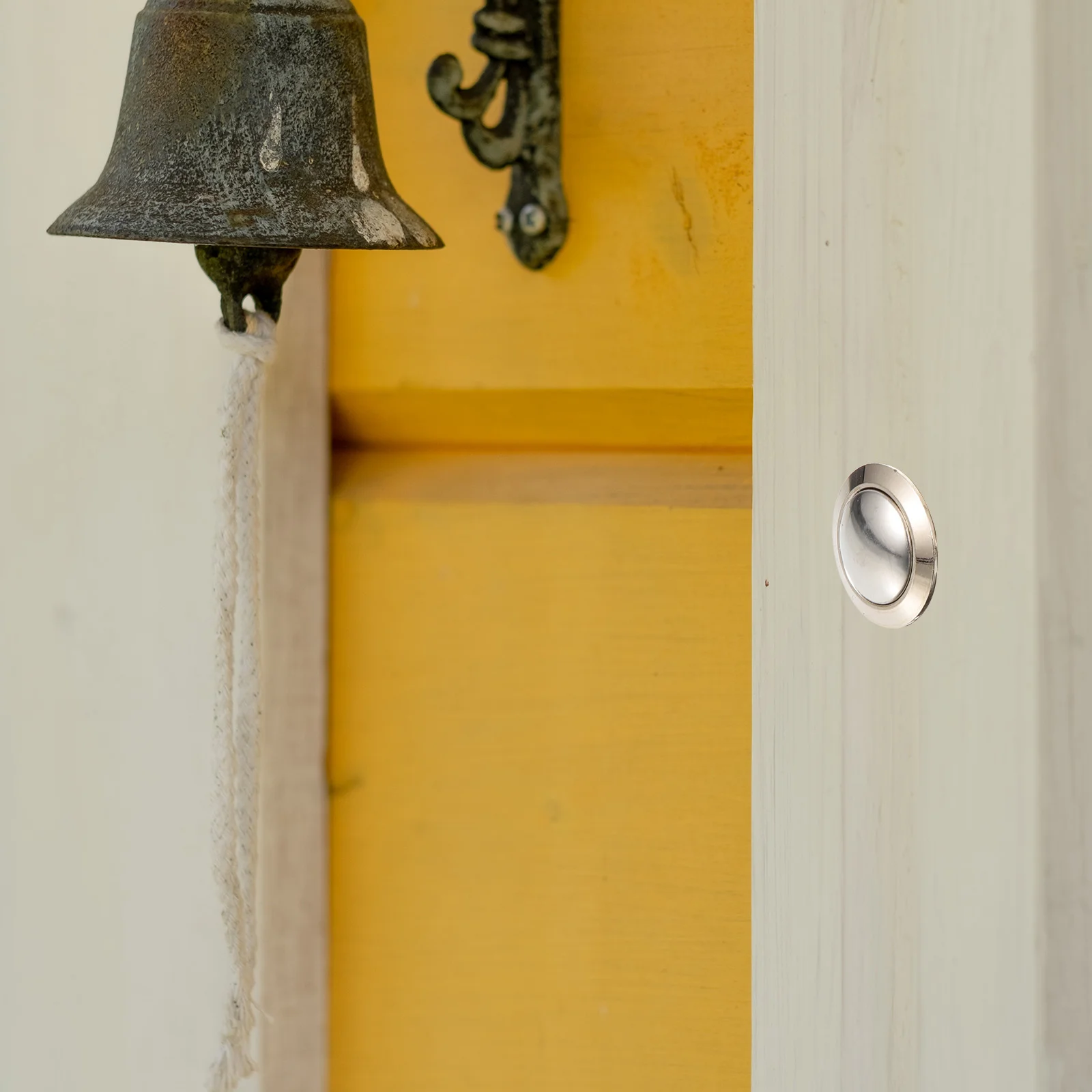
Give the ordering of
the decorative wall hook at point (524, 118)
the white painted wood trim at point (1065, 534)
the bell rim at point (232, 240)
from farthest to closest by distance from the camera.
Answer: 1. the decorative wall hook at point (524, 118)
2. the bell rim at point (232, 240)
3. the white painted wood trim at point (1065, 534)

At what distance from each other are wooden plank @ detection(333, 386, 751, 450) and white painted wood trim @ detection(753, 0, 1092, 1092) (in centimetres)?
23

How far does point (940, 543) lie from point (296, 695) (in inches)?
17.2

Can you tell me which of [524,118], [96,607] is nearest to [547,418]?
[524,118]

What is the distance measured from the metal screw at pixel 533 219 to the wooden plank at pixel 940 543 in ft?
0.76

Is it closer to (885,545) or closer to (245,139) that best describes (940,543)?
(885,545)

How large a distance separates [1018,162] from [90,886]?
23.9 inches

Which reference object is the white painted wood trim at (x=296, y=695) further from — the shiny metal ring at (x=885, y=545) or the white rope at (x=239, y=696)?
the shiny metal ring at (x=885, y=545)

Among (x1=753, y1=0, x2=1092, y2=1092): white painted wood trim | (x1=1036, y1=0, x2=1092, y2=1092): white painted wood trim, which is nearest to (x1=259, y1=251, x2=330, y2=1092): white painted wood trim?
(x1=753, y1=0, x2=1092, y2=1092): white painted wood trim

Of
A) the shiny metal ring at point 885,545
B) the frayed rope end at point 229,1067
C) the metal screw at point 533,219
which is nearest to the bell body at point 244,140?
the metal screw at point 533,219

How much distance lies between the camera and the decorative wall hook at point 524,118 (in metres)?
0.58

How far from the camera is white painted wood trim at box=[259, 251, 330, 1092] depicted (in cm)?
65

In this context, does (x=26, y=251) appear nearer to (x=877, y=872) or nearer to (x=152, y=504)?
(x=152, y=504)

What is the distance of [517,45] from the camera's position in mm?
593

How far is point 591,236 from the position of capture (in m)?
0.62
